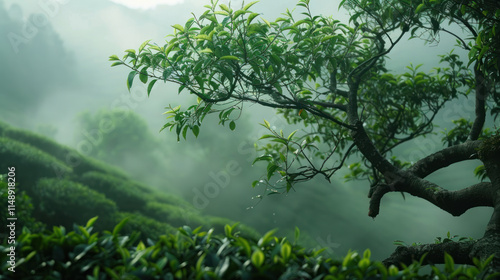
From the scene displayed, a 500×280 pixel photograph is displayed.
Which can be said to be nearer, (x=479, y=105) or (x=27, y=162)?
(x=479, y=105)

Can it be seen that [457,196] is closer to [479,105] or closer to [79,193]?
[479,105]

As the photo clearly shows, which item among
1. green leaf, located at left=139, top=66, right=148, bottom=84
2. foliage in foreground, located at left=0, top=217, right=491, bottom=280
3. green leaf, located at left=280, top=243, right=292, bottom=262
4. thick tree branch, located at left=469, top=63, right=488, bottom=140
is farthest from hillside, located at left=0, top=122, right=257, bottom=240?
green leaf, located at left=280, top=243, right=292, bottom=262

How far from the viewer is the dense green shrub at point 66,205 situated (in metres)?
4.71

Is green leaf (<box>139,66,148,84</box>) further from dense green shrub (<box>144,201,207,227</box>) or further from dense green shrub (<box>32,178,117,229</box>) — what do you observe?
dense green shrub (<box>144,201,207,227</box>)

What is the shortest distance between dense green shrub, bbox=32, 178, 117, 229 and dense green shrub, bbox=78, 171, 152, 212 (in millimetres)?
590

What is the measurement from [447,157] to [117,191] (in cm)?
499

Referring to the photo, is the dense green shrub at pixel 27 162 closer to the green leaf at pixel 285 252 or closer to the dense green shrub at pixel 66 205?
the dense green shrub at pixel 66 205

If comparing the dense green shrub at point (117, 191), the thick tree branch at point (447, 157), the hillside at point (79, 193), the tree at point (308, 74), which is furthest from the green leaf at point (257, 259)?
the dense green shrub at point (117, 191)

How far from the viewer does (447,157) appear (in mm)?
1782

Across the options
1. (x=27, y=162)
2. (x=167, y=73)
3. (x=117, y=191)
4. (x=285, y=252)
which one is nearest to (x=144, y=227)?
(x=117, y=191)

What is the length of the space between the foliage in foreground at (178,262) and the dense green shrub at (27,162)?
479 centimetres

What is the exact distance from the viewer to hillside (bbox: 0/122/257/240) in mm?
4758

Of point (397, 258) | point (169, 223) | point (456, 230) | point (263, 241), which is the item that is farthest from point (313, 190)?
point (263, 241)

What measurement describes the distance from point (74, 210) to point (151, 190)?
199 centimetres
